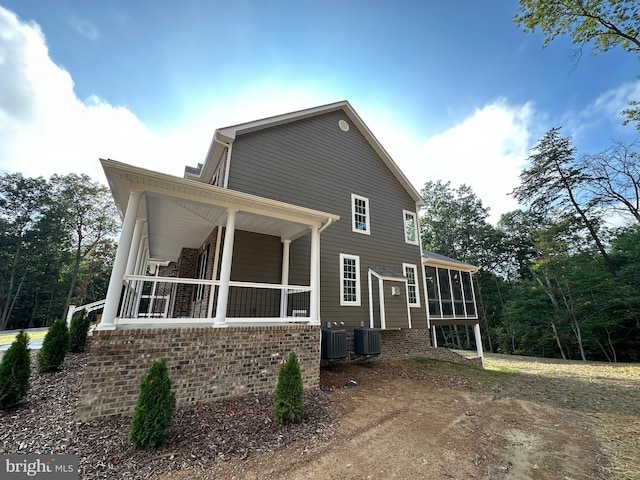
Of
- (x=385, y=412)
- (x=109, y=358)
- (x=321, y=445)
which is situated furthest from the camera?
(x=385, y=412)

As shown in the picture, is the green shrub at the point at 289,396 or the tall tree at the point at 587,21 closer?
the green shrub at the point at 289,396

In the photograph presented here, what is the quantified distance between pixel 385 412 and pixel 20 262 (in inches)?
1497

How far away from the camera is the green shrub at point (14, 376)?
12.9ft

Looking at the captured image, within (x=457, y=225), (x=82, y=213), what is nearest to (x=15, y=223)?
(x=82, y=213)

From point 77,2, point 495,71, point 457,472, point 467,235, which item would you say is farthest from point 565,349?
point 77,2

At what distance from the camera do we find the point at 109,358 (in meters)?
3.93

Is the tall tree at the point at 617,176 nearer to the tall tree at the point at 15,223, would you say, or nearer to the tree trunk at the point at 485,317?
the tree trunk at the point at 485,317

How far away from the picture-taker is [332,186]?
9.88 meters

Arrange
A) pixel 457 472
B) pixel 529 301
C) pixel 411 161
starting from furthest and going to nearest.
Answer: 1. pixel 529 301
2. pixel 411 161
3. pixel 457 472

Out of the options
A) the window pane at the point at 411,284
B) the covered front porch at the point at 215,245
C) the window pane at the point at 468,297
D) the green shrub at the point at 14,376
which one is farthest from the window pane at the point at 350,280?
the window pane at the point at 468,297

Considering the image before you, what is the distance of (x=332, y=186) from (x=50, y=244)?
1358 inches

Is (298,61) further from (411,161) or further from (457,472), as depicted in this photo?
(457,472)

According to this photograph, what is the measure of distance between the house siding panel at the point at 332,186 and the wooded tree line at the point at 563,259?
45.9 feet

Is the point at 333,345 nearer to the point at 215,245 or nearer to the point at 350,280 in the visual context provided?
the point at 350,280
